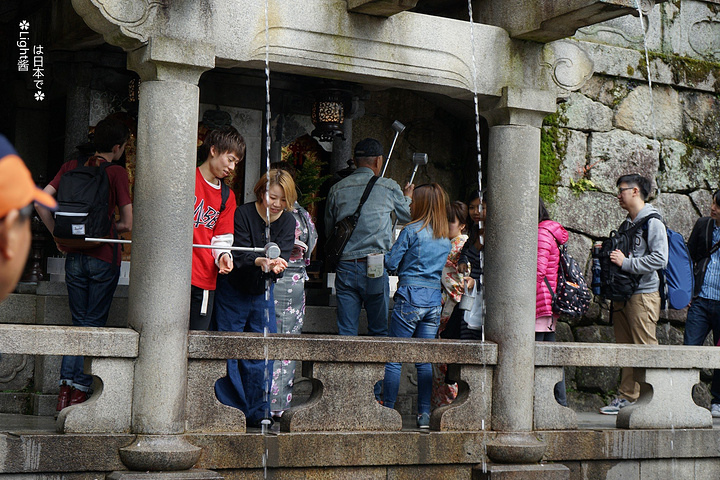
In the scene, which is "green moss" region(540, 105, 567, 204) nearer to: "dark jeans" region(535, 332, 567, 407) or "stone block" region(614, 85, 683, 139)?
Result: "stone block" region(614, 85, 683, 139)

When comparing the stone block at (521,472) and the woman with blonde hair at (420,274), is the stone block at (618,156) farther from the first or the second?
the stone block at (521,472)

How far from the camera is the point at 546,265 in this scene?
758 centimetres

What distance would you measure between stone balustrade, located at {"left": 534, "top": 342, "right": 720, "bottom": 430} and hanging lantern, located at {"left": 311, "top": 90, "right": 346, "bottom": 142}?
2898 mm

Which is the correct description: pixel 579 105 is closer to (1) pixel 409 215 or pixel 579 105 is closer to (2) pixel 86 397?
(1) pixel 409 215

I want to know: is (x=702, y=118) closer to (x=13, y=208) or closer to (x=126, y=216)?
(x=126, y=216)

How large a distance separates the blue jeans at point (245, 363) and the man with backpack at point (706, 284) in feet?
13.2

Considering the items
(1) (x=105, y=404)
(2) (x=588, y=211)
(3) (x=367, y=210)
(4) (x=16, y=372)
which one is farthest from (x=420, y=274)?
(2) (x=588, y=211)

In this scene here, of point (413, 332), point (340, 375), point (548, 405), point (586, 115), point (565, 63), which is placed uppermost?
point (586, 115)

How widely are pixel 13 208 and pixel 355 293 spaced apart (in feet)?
16.7

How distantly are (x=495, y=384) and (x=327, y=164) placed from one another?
3.69 meters

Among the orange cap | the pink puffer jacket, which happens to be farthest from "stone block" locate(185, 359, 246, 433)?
the orange cap

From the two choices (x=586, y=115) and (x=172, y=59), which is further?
(x=586, y=115)

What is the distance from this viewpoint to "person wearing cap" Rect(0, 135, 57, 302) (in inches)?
89.7

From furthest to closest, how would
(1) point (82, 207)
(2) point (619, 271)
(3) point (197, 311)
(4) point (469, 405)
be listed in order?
(2) point (619, 271), (4) point (469, 405), (3) point (197, 311), (1) point (82, 207)
